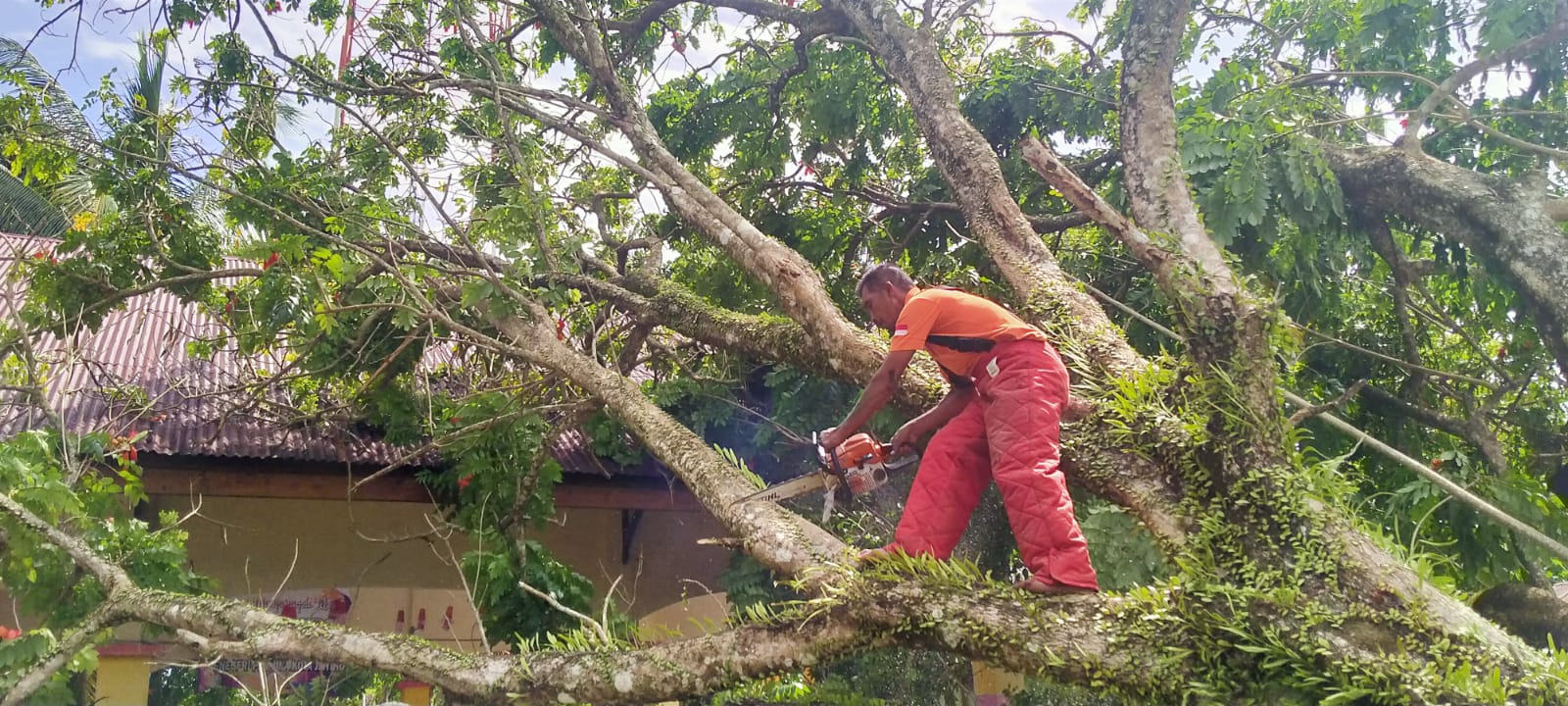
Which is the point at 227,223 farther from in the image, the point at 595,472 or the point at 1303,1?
the point at 1303,1

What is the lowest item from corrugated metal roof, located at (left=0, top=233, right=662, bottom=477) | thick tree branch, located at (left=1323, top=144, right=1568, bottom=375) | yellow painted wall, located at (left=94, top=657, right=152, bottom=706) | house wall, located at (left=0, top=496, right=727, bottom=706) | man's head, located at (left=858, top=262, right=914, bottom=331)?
yellow painted wall, located at (left=94, top=657, right=152, bottom=706)

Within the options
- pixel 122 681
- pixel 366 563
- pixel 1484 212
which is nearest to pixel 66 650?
pixel 122 681

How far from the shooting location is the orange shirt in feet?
9.58

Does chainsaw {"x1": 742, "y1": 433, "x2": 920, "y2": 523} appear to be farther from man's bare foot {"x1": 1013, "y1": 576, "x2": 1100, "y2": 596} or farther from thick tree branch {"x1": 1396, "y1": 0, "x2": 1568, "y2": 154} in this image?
thick tree branch {"x1": 1396, "y1": 0, "x2": 1568, "y2": 154}

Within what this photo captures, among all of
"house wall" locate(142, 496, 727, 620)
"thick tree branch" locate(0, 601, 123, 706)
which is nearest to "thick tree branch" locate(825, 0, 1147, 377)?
"house wall" locate(142, 496, 727, 620)

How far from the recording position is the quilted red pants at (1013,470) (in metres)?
2.59

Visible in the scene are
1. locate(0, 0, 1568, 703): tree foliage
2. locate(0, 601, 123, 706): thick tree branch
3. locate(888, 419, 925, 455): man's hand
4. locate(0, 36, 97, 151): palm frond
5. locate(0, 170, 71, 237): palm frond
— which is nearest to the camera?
locate(0, 0, 1568, 703): tree foliage

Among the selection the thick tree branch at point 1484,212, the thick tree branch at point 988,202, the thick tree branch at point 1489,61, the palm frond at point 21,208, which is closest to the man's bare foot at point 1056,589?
the thick tree branch at point 988,202

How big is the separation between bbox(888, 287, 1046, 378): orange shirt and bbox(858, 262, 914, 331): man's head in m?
0.21

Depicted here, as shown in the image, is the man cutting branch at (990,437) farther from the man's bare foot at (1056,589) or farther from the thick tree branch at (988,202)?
the thick tree branch at (988,202)

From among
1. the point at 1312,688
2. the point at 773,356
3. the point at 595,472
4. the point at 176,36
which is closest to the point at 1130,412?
the point at 1312,688

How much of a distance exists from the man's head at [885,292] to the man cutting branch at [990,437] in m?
0.07

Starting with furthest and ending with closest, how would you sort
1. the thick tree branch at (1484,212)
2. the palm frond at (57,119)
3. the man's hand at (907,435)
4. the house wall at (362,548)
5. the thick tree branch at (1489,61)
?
the house wall at (362,548) < the palm frond at (57,119) < the thick tree branch at (1489,61) < the thick tree branch at (1484,212) < the man's hand at (907,435)

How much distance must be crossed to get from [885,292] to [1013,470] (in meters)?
0.83
